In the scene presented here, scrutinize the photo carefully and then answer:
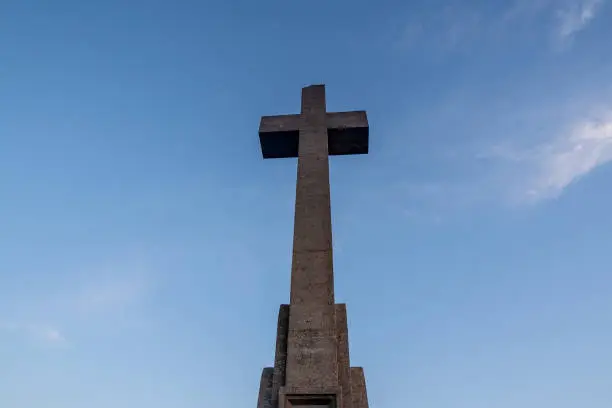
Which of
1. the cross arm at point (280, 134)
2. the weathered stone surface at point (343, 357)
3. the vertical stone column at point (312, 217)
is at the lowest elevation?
the weathered stone surface at point (343, 357)

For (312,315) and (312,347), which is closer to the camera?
(312,347)

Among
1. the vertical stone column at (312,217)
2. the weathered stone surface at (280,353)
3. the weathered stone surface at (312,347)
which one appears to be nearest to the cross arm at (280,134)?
the vertical stone column at (312,217)

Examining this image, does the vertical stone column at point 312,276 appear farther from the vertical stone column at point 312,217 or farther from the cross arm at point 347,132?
the cross arm at point 347,132

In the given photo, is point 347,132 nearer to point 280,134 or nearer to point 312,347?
point 280,134

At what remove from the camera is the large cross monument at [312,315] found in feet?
24.9

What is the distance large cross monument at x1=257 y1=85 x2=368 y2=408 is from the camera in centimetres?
760

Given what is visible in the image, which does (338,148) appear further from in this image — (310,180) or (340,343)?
(340,343)

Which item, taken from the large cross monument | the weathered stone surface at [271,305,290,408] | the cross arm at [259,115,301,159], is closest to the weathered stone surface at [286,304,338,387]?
the large cross monument

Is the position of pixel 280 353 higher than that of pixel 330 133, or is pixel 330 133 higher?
pixel 330 133

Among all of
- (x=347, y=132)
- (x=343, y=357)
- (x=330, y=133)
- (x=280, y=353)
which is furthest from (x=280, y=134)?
(x=343, y=357)

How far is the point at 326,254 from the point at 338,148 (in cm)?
320

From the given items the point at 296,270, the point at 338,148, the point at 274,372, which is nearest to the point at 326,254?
the point at 296,270

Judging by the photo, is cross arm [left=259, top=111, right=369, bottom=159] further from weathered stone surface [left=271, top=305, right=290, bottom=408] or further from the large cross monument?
weathered stone surface [left=271, top=305, right=290, bottom=408]

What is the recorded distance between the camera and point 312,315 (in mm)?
8234
